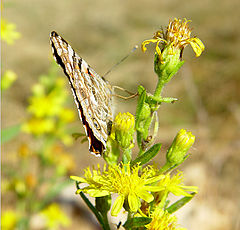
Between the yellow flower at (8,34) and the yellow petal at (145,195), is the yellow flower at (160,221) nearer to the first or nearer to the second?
the yellow petal at (145,195)

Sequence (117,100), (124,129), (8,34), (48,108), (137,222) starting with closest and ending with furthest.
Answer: (137,222) → (124,129) → (8,34) → (48,108) → (117,100)

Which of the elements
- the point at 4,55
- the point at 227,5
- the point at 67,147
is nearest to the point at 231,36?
the point at 227,5

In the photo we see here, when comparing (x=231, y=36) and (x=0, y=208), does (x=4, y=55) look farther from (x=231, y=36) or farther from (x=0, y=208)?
(x=231, y=36)

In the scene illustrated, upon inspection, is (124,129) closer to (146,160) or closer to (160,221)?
(146,160)

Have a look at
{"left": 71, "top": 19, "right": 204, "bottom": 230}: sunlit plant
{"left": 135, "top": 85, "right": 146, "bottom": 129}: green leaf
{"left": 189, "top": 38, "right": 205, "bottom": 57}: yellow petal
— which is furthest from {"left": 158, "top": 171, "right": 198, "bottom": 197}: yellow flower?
{"left": 189, "top": 38, "right": 205, "bottom": 57}: yellow petal

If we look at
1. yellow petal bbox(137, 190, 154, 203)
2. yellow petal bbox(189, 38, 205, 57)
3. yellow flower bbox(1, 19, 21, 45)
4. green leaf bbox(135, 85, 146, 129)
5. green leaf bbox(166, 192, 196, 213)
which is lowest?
green leaf bbox(166, 192, 196, 213)

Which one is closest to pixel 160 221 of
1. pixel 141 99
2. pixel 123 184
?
pixel 123 184

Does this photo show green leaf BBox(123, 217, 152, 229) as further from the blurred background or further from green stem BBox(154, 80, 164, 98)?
the blurred background
